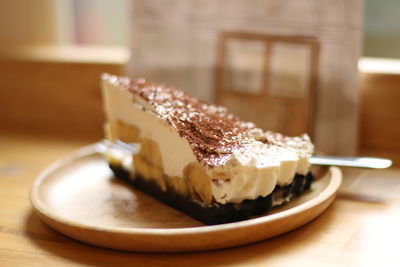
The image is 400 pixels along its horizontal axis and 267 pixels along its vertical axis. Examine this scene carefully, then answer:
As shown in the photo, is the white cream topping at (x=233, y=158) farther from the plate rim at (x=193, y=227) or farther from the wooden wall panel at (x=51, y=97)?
the wooden wall panel at (x=51, y=97)

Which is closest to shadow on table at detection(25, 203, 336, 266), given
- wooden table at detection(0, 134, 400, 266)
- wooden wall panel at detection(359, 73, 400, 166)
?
wooden table at detection(0, 134, 400, 266)

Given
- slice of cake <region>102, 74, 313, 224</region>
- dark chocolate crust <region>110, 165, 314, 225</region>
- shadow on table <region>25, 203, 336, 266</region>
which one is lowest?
shadow on table <region>25, 203, 336, 266</region>

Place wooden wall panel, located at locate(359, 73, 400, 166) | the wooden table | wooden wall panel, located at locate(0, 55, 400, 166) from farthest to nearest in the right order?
wooden wall panel, located at locate(0, 55, 400, 166) → wooden wall panel, located at locate(359, 73, 400, 166) → the wooden table

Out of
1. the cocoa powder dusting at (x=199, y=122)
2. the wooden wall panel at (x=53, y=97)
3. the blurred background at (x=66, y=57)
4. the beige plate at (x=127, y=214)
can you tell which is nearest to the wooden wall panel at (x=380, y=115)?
the blurred background at (x=66, y=57)

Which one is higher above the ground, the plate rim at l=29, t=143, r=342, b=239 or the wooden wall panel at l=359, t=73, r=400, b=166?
the wooden wall panel at l=359, t=73, r=400, b=166

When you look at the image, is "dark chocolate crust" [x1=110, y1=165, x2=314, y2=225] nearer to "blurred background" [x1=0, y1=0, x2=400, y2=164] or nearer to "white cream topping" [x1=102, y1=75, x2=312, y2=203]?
"white cream topping" [x1=102, y1=75, x2=312, y2=203]

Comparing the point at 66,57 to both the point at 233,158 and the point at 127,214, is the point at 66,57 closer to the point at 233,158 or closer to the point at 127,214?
the point at 127,214
